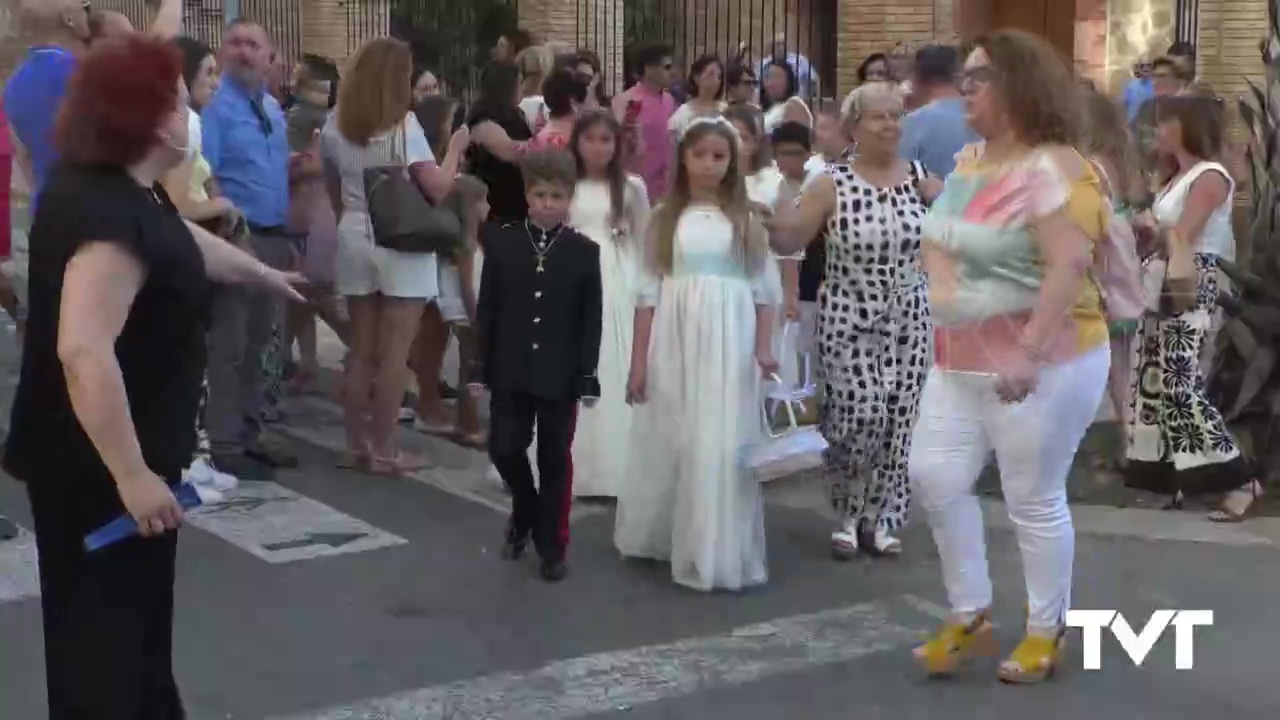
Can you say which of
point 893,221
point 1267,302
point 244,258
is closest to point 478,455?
point 893,221

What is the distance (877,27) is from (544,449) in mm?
11132

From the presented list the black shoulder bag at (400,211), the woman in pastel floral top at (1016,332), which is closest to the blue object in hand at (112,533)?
the woman in pastel floral top at (1016,332)

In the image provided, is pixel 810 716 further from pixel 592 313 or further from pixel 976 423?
pixel 592 313

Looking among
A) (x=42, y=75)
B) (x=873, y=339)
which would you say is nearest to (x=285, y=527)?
(x=42, y=75)

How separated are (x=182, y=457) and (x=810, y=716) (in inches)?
86.0

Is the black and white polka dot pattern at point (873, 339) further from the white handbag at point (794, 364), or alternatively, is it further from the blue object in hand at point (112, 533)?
the blue object in hand at point (112, 533)

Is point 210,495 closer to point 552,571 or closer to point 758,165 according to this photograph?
point 552,571

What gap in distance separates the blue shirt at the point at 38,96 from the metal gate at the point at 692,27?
39.4 ft

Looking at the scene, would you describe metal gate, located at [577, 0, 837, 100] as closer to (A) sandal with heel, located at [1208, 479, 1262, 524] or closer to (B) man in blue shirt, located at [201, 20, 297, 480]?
(B) man in blue shirt, located at [201, 20, 297, 480]

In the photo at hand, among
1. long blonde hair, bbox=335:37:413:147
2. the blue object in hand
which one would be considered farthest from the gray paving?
long blonde hair, bbox=335:37:413:147

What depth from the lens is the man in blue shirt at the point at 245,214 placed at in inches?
306

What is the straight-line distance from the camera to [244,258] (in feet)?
13.2

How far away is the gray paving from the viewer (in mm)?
5102

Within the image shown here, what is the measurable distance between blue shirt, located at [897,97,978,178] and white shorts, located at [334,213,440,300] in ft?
7.84
